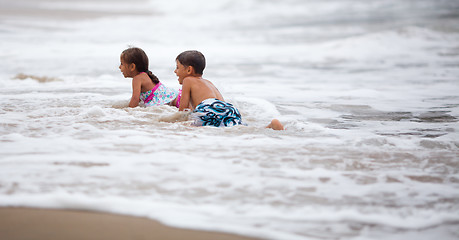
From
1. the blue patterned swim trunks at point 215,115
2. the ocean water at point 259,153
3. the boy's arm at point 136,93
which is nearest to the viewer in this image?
the ocean water at point 259,153

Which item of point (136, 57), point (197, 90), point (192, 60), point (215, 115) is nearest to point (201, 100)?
point (197, 90)

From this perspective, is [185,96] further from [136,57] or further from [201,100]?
[136,57]

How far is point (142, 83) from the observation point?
5039 mm

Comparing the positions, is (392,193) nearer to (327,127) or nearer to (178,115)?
(327,127)

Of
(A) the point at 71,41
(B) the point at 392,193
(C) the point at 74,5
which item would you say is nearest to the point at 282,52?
(A) the point at 71,41

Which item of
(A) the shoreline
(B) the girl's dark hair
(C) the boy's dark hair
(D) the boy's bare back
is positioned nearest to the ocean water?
(A) the shoreline

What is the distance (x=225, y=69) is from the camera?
9891mm

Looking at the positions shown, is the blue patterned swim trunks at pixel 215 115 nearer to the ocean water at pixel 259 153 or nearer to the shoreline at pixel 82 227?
the ocean water at pixel 259 153

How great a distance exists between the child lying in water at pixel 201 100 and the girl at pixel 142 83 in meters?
0.62

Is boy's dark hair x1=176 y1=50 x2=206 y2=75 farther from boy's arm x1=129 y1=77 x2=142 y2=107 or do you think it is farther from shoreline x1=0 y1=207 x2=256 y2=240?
shoreline x1=0 y1=207 x2=256 y2=240

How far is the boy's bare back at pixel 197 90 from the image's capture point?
428 cm

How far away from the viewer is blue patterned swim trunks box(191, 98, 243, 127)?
4074 mm

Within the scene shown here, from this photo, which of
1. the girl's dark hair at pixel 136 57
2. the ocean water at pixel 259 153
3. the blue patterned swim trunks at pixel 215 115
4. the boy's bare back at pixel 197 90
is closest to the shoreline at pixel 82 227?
the ocean water at pixel 259 153

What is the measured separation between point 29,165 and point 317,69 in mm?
8081
